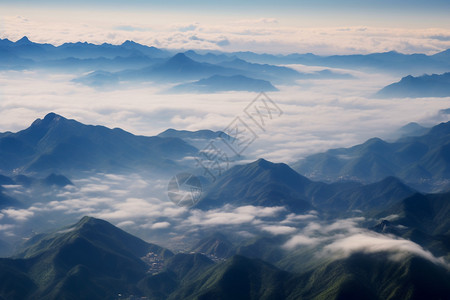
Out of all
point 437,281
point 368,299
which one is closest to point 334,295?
point 368,299

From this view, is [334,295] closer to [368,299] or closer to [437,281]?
[368,299]

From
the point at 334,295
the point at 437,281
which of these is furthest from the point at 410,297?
the point at 334,295

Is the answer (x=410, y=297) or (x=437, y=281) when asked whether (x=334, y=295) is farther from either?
(x=437, y=281)

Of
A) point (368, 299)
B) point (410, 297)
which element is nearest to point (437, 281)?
point (410, 297)

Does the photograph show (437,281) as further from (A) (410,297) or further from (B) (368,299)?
(B) (368,299)
